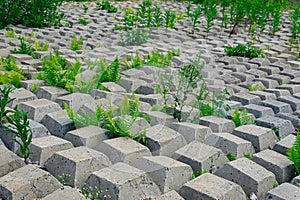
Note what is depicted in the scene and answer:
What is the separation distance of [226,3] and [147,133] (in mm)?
6351

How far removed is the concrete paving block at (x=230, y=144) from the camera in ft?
10.8

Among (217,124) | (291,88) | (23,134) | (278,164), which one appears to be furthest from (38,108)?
(291,88)

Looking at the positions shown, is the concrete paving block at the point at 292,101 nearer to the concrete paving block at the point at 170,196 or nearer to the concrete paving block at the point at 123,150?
the concrete paving block at the point at 123,150

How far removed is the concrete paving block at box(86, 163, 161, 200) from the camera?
8.30 ft

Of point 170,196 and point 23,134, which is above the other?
point 23,134

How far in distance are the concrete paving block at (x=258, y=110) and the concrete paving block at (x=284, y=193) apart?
1.35m

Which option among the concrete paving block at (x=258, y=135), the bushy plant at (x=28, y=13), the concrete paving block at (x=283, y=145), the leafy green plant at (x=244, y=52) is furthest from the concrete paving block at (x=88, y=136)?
the bushy plant at (x=28, y=13)

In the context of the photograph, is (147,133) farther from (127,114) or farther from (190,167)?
(190,167)

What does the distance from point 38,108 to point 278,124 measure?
2010 millimetres

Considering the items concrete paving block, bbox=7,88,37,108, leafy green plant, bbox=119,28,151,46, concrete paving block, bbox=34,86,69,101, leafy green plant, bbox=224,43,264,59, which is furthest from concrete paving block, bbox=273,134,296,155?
leafy green plant, bbox=119,28,151,46

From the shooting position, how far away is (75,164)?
272 centimetres

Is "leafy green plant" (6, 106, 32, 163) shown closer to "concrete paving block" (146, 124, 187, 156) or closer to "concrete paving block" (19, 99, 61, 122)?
"concrete paving block" (19, 99, 61, 122)

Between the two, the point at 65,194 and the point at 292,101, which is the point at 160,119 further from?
the point at 292,101

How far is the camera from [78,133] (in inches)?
128
